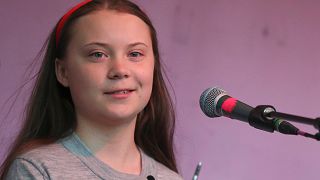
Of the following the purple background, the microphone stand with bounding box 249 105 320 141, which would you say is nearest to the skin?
the microphone stand with bounding box 249 105 320 141

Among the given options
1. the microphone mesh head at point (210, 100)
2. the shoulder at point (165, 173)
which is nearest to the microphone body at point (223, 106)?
the microphone mesh head at point (210, 100)

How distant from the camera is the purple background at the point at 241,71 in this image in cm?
177

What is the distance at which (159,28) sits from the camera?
1.75m

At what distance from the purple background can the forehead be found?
547mm

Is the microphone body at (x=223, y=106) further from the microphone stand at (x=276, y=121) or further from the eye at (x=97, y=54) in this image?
the eye at (x=97, y=54)

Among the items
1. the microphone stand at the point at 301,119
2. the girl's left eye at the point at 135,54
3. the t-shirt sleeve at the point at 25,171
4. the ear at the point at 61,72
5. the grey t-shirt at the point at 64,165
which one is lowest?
the t-shirt sleeve at the point at 25,171

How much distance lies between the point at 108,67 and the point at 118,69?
0.07 feet

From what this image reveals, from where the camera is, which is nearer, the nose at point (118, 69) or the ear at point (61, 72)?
the nose at point (118, 69)

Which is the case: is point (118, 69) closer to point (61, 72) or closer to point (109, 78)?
point (109, 78)

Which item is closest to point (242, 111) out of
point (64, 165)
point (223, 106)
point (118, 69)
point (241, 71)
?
point (223, 106)

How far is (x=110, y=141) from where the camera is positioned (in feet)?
3.62

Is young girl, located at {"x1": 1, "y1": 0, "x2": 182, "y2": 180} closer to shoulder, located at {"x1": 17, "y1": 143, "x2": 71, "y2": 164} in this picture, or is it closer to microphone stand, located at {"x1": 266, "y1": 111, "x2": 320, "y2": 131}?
shoulder, located at {"x1": 17, "y1": 143, "x2": 71, "y2": 164}

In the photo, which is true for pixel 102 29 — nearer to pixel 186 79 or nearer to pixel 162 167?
pixel 162 167

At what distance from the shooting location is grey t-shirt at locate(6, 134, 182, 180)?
100 centimetres
